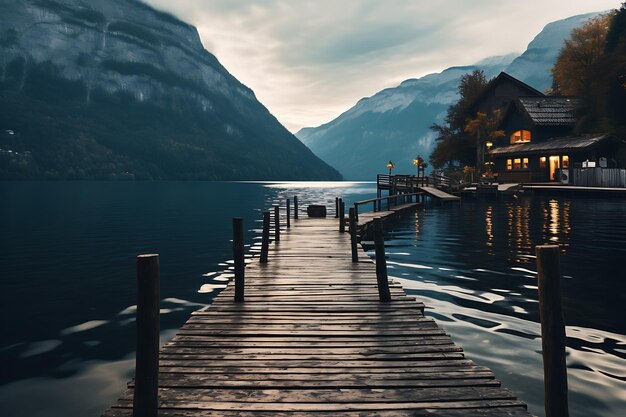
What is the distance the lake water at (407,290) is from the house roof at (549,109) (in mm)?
28991

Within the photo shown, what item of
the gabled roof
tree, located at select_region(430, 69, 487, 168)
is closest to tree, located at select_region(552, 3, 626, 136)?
the gabled roof

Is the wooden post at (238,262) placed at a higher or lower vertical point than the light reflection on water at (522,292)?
higher

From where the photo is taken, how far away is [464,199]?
4997cm

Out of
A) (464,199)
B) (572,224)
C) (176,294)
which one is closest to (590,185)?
(464,199)

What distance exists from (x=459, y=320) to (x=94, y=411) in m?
7.93

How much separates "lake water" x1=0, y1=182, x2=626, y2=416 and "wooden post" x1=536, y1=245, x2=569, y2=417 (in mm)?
2737

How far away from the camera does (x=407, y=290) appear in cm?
1395

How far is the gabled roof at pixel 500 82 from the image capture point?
61.1 meters

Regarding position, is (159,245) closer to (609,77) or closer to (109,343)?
(109,343)

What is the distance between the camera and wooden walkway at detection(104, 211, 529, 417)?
15.3ft

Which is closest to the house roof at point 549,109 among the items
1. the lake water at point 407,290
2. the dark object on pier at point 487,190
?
the dark object on pier at point 487,190

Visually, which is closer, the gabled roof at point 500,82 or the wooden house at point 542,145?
the wooden house at point 542,145

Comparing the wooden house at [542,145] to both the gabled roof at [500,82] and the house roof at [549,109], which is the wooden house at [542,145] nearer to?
the house roof at [549,109]

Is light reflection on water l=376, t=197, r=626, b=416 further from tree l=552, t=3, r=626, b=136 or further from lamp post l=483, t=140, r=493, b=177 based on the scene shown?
lamp post l=483, t=140, r=493, b=177
